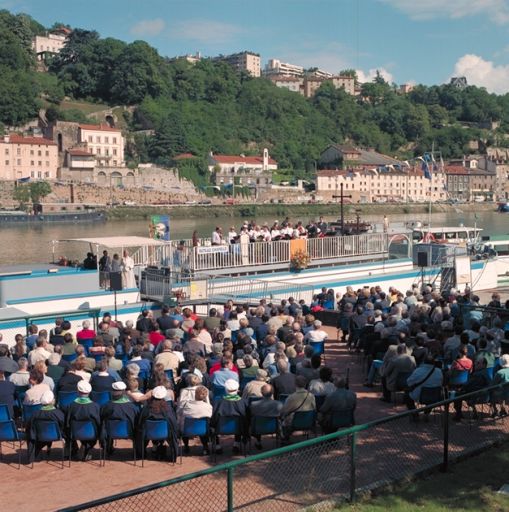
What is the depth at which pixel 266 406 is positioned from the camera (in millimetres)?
8883

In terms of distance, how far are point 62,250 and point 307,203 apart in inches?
3127

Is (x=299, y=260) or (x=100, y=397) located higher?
(x=299, y=260)

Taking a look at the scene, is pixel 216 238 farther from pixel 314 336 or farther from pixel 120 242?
pixel 314 336

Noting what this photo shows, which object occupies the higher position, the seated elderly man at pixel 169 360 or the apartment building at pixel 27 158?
the apartment building at pixel 27 158

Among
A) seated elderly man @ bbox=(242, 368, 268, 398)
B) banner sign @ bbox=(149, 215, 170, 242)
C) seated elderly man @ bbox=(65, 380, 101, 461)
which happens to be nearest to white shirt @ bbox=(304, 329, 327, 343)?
seated elderly man @ bbox=(242, 368, 268, 398)

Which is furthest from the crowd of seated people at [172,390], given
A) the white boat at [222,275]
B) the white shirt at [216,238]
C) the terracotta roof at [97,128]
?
the terracotta roof at [97,128]

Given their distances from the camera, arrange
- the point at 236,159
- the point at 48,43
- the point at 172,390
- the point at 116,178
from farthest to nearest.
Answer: the point at 48,43
the point at 236,159
the point at 116,178
the point at 172,390

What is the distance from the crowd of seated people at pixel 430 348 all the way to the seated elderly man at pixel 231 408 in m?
2.50

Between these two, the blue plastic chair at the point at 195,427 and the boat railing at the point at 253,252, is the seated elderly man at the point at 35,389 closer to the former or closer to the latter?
the blue plastic chair at the point at 195,427

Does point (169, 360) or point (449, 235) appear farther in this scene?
point (449, 235)

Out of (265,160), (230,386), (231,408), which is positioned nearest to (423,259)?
(230,386)

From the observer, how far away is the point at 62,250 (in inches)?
1929

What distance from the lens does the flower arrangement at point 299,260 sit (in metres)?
22.9

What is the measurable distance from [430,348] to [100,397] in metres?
4.75
